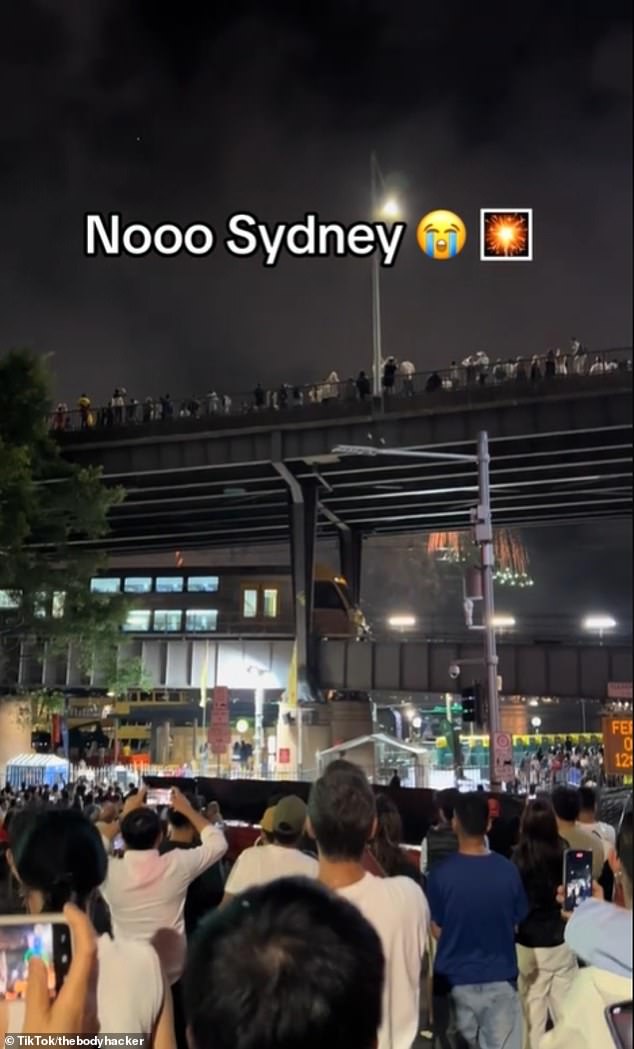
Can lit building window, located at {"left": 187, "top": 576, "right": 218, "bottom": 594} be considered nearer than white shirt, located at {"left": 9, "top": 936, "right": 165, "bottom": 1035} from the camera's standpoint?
No

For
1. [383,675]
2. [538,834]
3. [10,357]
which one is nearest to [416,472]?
[383,675]

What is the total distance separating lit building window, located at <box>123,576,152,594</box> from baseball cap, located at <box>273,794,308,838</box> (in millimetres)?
48311

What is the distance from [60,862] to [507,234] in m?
5.07

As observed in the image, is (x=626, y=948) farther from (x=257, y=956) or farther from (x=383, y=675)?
(x=383, y=675)

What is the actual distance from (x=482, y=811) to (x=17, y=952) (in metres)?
2.70

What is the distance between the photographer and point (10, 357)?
2583 centimetres

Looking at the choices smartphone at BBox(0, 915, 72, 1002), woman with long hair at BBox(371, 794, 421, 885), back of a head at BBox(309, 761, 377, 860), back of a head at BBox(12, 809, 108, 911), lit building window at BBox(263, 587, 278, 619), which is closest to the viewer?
smartphone at BBox(0, 915, 72, 1002)

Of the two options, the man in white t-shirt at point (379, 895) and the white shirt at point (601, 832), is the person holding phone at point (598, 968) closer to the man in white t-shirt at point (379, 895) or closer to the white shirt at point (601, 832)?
the man in white t-shirt at point (379, 895)

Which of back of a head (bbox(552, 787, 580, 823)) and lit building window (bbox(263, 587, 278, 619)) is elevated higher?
lit building window (bbox(263, 587, 278, 619))

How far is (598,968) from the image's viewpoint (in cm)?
224

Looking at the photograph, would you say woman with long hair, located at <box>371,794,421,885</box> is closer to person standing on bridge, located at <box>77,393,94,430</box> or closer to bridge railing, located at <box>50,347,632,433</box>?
bridge railing, located at <box>50,347,632,433</box>

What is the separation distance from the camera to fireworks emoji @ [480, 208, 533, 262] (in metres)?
5.59

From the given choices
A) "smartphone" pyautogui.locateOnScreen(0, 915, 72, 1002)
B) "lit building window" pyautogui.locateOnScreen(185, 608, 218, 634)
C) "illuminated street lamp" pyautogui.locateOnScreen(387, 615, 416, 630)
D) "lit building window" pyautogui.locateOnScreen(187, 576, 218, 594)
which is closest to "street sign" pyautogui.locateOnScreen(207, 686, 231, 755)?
"smartphone" pyautogui.locateOnScreen(0, 915, 72, 1002)

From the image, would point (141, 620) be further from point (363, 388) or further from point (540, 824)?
A: point (540, 824)
